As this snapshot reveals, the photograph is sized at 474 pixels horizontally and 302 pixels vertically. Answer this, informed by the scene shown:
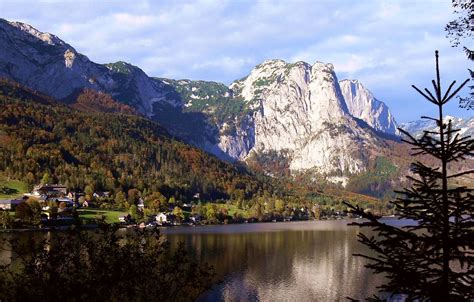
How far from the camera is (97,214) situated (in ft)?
581

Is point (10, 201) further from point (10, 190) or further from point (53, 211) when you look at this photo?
point (10, 190)

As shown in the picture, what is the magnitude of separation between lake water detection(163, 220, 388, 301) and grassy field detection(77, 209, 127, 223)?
4433 centimetres

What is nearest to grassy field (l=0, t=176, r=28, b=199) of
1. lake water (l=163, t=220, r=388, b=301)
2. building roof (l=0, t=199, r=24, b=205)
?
building roof (l=0, t=199, r=24, b=205)

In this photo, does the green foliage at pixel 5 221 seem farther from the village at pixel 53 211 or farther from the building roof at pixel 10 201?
the building roof at pixel 10 201

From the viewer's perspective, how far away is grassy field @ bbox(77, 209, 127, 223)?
546ft

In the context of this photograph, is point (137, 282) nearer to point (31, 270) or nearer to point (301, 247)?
point (31, 270)

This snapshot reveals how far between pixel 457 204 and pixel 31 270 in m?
16.0

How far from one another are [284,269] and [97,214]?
104223mm

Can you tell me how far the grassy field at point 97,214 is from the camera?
6552 inches

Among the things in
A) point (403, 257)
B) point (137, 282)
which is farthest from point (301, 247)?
point (403, 257)

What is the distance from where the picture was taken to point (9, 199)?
173250 mm

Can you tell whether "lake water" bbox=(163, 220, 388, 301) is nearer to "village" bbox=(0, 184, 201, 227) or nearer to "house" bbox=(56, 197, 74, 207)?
"village" bbox=(0, 184, 201, 227)

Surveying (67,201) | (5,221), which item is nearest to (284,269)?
(5,221)

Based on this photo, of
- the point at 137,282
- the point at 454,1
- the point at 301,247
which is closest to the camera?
the point at 454,1
